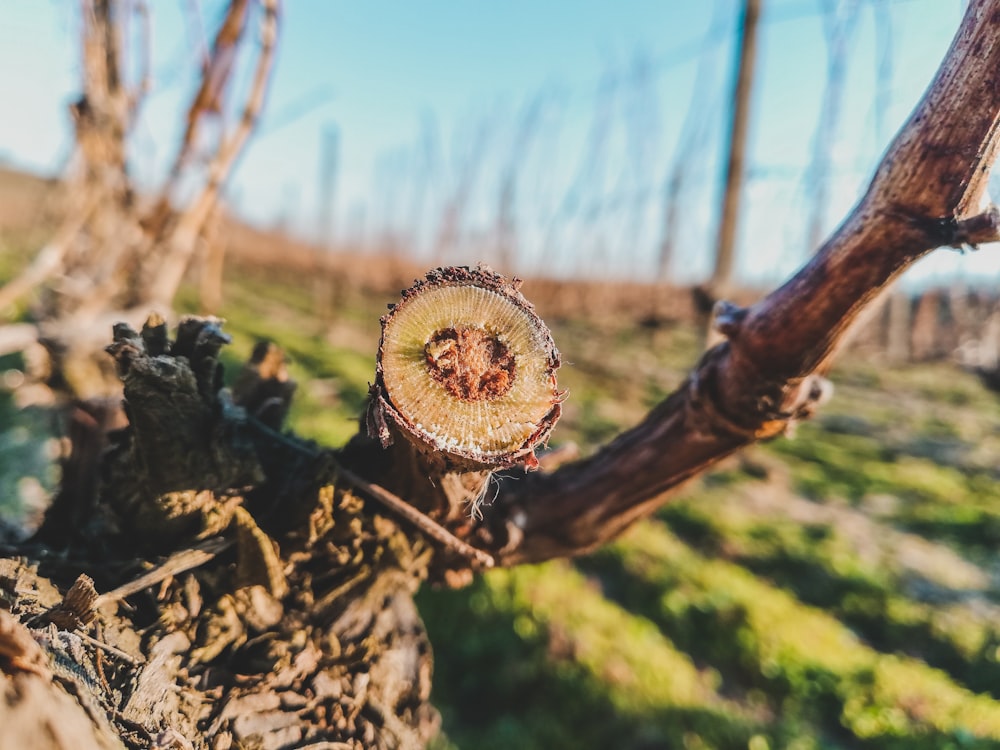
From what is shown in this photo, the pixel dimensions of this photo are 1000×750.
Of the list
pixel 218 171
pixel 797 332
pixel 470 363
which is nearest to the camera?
pixel 470 363

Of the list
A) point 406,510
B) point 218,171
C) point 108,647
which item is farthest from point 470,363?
point 218,171

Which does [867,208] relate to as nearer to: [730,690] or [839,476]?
[730,690]

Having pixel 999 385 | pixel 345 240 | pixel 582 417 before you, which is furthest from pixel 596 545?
pixel 345 240

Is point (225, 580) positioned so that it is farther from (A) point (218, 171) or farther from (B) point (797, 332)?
(A) point (218, 171)

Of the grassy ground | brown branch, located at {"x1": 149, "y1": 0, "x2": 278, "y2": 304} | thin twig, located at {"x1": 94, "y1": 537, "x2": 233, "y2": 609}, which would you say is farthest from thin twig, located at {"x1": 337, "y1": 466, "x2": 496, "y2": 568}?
brown branch, located at {"x1": 149, "y1": 0, "x2": 278, "y2": 304}

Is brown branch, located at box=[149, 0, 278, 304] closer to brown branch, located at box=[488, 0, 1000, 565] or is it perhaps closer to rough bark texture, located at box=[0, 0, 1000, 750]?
rough bark texture, located at box=[0, 0, 1000, 750]
